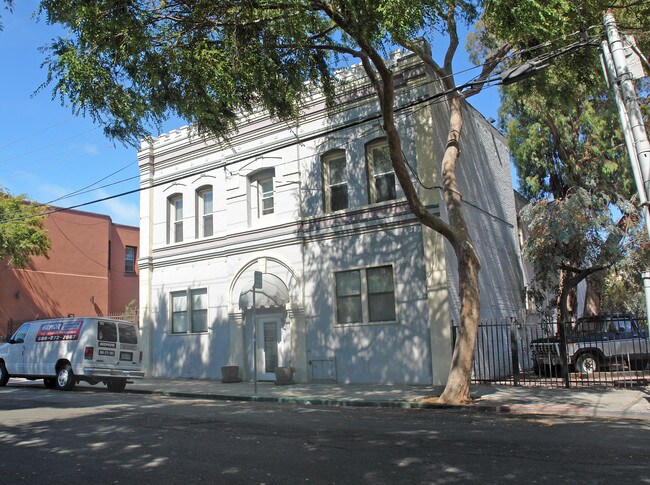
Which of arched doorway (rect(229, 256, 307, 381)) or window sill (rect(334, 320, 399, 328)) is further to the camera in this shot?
arched doorway (rect(229, 256, 307, 381))

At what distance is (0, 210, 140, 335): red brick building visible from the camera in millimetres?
28859

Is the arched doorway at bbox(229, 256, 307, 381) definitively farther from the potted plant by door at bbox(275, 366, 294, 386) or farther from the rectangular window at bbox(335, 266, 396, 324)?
the rectangular window at bbox(335, 266, 396, 324)

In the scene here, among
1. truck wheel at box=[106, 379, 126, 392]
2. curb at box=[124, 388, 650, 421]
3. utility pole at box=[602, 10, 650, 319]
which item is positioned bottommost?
curb at box=[124, 388, 650, 421]

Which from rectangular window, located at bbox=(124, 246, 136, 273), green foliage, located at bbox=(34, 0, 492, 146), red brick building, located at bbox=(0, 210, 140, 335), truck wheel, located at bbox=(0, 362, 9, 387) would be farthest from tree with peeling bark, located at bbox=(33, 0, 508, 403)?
rectangular window, located at bbox=(124, 246, 136, 273)

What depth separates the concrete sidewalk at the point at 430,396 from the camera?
10602 mm

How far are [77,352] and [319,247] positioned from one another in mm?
7738

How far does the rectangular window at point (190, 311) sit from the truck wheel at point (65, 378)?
15.5 feet

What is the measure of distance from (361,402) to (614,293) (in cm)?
2400

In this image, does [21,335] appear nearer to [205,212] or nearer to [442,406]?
[205,212]

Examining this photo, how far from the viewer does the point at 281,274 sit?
18.1 m

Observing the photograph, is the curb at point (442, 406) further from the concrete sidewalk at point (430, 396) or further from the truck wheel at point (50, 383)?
the truck wheel at point (50, 383)

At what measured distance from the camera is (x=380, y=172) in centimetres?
1673

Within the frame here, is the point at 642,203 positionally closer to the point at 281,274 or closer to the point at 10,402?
the point at 281,274

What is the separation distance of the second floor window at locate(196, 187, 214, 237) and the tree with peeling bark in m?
8.57
